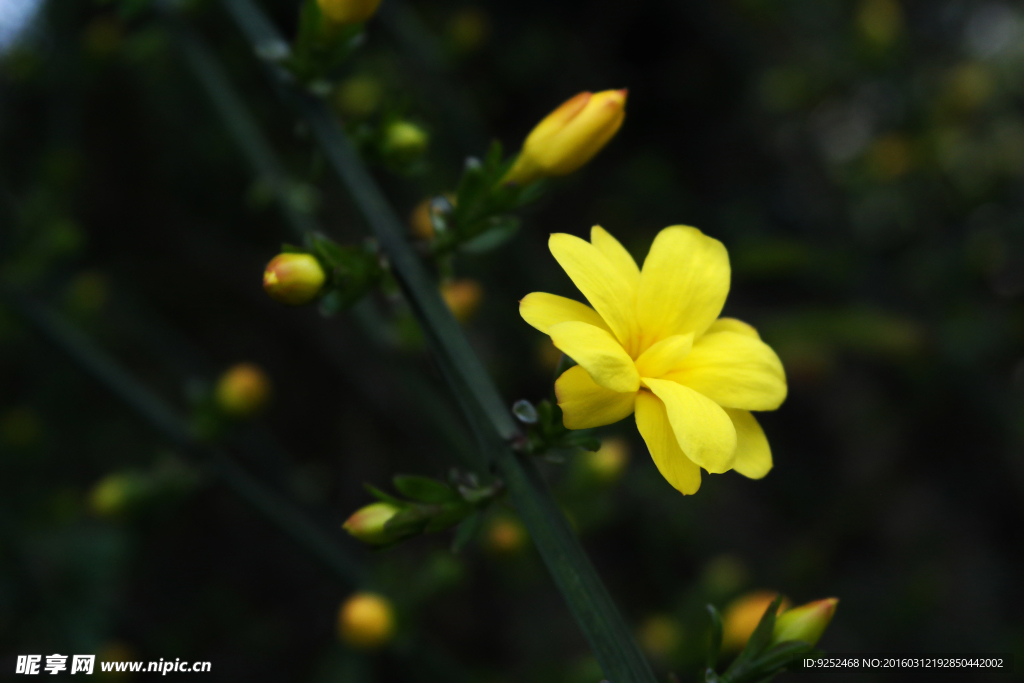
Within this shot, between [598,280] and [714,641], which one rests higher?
[598,280]

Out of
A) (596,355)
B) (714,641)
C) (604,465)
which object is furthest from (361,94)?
(714,641)

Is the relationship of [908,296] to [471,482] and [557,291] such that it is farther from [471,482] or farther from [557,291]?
[471,482]

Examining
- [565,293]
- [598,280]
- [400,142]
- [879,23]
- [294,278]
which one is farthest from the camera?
[879,23]

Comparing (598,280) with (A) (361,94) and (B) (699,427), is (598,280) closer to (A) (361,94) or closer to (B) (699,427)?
(B) (699,427)

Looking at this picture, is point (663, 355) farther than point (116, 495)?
No

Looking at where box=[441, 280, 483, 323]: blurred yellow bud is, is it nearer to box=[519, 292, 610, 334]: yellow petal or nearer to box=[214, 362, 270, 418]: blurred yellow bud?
box=[214, 362, 270, 418]: blurred yellow bud

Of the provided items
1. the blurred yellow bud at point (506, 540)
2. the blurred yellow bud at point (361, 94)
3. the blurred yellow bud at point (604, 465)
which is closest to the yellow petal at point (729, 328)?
the blurred yellow bud at point (604, 465)

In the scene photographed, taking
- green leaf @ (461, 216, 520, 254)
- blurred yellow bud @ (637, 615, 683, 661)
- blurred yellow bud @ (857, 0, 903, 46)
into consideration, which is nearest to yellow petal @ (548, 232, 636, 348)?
green leaf @ (461, 216, 520, 254)
